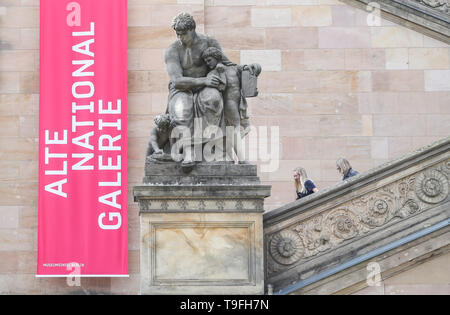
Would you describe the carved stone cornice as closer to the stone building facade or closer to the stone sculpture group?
the stone building facade

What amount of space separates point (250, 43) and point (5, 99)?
4.13 m

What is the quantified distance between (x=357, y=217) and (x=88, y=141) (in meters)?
6.13

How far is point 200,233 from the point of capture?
1213cm

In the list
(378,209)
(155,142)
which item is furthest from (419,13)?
(155,142)

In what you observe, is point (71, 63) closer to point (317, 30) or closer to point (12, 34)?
point (12, 34)

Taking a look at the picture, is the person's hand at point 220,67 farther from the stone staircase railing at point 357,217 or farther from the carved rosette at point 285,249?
the carved rosette at point 285,249

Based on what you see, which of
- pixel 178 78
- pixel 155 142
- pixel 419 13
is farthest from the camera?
pixel 419 13

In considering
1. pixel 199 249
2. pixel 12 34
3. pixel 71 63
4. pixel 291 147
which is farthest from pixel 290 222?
pixel 12 34

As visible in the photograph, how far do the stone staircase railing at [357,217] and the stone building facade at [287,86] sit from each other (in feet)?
15.9

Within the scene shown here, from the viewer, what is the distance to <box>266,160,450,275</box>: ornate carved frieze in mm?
12500

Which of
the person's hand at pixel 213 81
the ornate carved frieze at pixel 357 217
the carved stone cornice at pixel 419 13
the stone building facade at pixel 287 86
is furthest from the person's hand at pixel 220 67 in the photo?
→ the carved stone cornice at pixel 419 13

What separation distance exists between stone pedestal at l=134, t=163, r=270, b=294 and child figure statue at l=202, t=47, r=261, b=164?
775 mm

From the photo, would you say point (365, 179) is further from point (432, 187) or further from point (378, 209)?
point (432, 187)

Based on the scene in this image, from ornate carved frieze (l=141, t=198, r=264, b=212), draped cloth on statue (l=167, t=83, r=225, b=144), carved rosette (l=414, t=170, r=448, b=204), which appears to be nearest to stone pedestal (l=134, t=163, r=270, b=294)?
ornate carved frieze (l=141, t=198, r=264, b=212)
